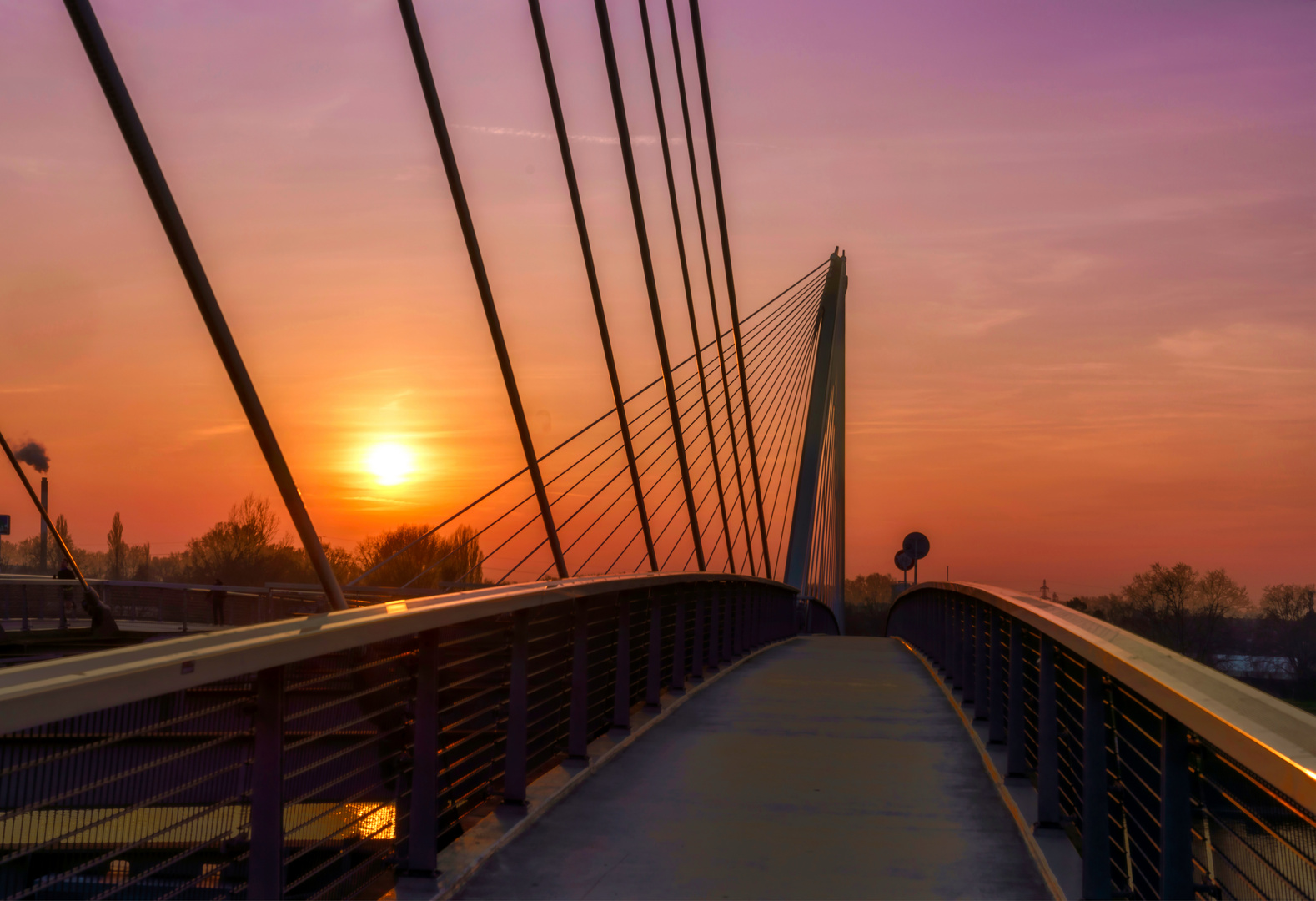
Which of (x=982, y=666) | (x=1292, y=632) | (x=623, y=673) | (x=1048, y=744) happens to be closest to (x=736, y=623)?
(x=982, y=666)

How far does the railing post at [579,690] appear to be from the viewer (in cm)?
526

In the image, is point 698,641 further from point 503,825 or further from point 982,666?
point 503,825

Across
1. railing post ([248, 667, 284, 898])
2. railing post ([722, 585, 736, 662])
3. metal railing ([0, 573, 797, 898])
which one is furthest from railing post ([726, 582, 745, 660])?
railing post ([248, 667, 284, 898])

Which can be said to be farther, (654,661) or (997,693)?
(654,661)

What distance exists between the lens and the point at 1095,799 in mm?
3273

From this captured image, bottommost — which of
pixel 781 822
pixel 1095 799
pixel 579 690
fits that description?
pixel 781 822

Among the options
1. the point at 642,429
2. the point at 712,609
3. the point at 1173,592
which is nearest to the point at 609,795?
the point at 712,609

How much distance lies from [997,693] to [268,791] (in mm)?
4488

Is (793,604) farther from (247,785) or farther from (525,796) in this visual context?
(247,785)

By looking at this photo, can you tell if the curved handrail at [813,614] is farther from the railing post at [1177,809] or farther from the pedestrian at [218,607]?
the railing post at [1177,809]

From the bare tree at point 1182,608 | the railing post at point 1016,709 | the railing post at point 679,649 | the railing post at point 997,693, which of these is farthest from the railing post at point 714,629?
the bare tree at point 1182,608

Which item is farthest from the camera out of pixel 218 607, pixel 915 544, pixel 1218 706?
pixel 915 544

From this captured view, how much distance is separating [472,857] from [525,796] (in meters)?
0.70

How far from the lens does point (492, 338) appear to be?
22.0ft
